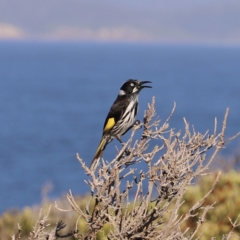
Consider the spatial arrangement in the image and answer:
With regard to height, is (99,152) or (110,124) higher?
(110,124)

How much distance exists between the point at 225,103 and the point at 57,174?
40589 mm

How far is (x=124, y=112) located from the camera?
240 inches

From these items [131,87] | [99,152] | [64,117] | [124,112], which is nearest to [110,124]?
[124,112]

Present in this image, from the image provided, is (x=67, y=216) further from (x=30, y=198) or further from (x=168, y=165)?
(x=30, y=198)

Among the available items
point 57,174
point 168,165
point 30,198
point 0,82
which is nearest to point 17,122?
point 57,174

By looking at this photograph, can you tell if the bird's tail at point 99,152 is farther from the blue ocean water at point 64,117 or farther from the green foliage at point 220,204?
the blue ocean water at point 64,117

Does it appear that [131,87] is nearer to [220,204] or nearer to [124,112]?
[124,112]

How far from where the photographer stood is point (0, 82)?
11581 centimetres

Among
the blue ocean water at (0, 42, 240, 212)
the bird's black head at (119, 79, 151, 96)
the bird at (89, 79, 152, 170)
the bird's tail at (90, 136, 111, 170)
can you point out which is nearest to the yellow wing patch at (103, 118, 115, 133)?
the bird at (89, 79, 152, 170)

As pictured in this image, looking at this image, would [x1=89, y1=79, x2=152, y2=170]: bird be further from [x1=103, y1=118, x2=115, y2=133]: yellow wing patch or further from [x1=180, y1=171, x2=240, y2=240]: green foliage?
[x1=180, y1=171, x2=240, y2=240]: green foliage

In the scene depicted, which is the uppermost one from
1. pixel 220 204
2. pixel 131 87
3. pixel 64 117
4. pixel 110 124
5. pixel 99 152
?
pixel 64 117

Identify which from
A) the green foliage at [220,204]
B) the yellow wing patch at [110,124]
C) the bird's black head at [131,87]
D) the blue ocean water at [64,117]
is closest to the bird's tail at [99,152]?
the yellow wing patch at [110,124]

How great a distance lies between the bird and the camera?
6.06 metres

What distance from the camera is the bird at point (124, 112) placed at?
6061 mm
